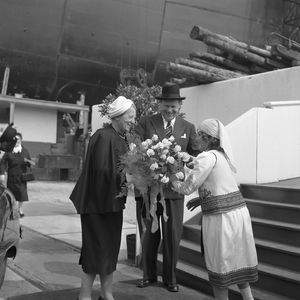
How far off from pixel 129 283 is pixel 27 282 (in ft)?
3.67

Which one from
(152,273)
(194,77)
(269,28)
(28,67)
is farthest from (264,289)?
(269,28)

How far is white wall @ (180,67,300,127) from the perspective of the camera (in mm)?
8352

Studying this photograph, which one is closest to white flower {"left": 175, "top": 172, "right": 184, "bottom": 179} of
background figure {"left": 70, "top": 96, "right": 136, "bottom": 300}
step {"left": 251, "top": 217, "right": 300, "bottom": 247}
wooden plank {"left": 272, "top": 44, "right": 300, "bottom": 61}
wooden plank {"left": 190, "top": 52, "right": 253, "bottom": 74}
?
background figure {"left": 70, "top": 96, "right": 136, "bottom": 300}

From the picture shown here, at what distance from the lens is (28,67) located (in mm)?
20891

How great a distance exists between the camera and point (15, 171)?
9.63 metres

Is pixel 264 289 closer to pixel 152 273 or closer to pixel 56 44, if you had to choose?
pixel 152 273

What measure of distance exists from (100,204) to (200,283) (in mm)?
1635

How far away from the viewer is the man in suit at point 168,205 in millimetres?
4949

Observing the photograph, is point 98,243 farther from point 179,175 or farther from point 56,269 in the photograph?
point 56,269

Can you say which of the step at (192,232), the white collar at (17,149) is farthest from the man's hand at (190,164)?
the white collar at (17,149)

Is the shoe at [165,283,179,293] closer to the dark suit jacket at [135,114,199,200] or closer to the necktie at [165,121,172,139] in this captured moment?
the dark suit jacket at [135,114,199,200]

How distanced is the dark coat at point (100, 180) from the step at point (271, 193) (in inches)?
101

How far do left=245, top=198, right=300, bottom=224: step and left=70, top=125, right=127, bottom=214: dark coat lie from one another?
224 cm

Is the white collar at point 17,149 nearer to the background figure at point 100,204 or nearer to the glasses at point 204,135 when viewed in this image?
the background figure at point 100,204
